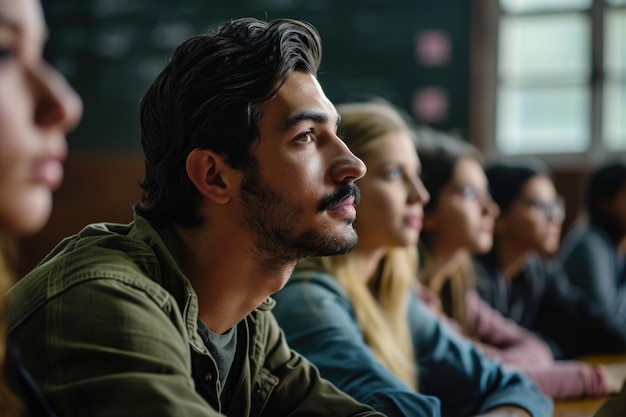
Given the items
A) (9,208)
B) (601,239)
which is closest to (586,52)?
(601,239)

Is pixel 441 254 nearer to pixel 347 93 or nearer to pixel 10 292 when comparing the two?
pixel 10 292

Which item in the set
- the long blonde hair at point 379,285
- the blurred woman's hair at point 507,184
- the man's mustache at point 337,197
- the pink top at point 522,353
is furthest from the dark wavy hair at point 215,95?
the blurred woman's hair at point 507,184

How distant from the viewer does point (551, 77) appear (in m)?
5.52

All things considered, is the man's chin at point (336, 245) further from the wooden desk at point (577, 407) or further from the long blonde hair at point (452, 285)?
the long blonde hair at point (452, 285)

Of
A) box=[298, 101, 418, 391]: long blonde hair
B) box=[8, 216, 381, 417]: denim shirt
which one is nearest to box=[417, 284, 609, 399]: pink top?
box=[298, 101, 418, 391]: long blonde hair

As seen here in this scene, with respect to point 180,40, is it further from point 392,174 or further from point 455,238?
point 392,174

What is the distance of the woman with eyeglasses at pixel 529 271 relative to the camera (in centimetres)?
324

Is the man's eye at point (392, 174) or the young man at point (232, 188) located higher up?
the young man at point (232, 188)

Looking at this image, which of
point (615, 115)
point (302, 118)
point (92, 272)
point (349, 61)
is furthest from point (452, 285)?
point (615, 115)

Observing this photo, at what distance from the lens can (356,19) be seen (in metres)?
5.48

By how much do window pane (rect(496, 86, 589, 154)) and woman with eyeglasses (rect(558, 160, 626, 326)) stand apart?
136cm

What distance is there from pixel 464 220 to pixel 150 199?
1473 mm

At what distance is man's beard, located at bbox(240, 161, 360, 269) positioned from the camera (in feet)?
3.94

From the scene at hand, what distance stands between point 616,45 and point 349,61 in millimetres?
1625
